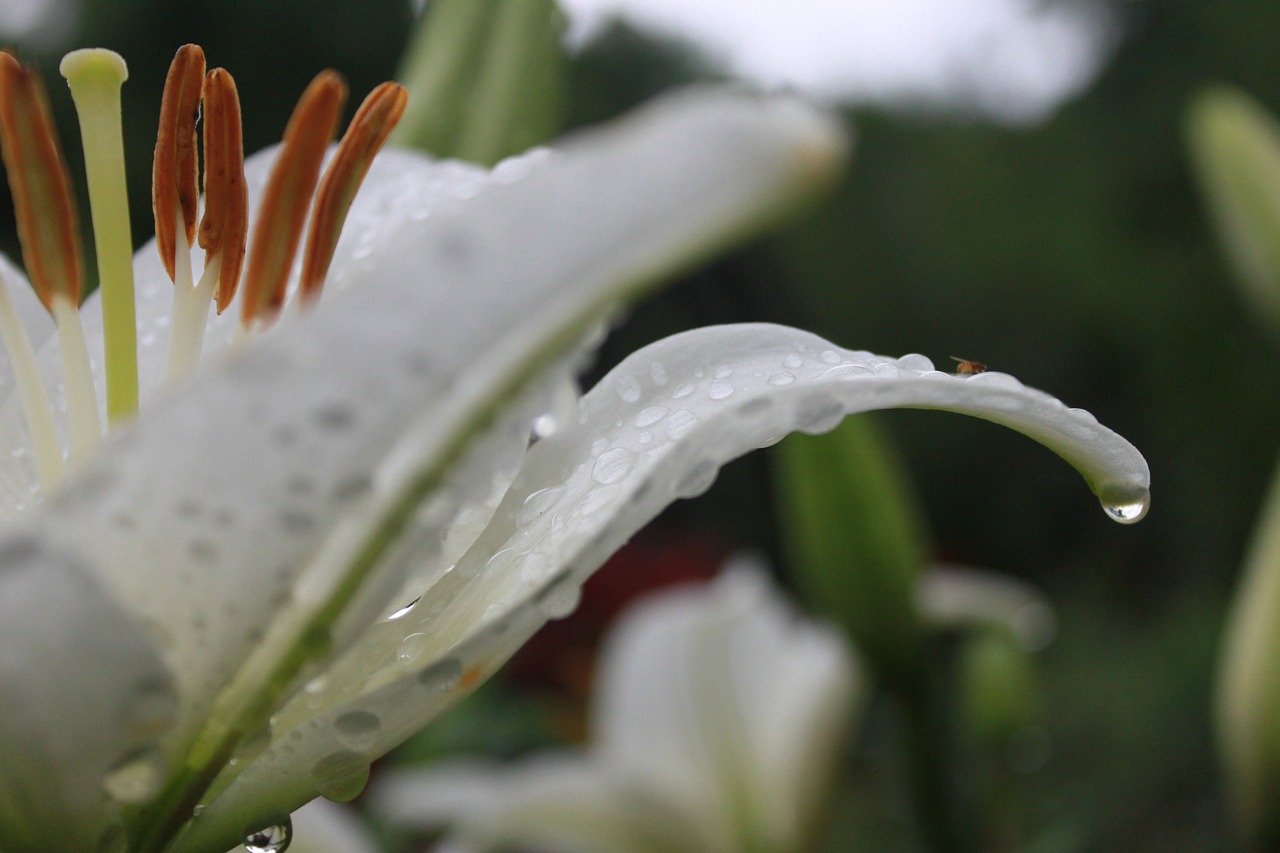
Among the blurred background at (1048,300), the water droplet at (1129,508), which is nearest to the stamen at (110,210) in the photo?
the water droplet at (1129,508)

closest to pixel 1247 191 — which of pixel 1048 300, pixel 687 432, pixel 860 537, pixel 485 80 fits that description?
pixel 860 537

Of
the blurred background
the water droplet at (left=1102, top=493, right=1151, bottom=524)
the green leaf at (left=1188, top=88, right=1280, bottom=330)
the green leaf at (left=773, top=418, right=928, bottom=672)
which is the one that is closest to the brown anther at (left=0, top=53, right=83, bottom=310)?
the water droplet at (left=1102, top=493, right=1151, bottom=524)

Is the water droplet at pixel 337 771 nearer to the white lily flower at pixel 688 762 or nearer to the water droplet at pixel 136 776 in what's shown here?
the water droplet at pixel 136 776

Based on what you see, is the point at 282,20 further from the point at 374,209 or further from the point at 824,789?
the point at 374,209

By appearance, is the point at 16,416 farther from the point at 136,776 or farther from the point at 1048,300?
the point at 1048,300

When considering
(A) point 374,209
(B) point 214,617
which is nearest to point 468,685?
(B) point 214,617

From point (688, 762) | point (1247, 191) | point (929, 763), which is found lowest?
point (688, 762)
